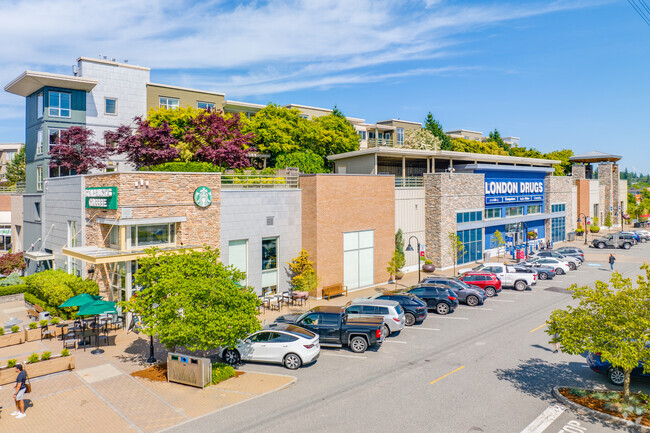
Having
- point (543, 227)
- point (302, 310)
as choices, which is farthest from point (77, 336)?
point (543, 227)

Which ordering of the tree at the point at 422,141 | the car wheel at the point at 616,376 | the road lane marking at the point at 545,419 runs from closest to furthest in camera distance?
1. the road lane marking at the point at 545,419
2. the car wheel at the point at 616,376
3. the tree at the point at 422,141

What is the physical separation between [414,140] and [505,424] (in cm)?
6259

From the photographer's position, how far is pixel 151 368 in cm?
1905

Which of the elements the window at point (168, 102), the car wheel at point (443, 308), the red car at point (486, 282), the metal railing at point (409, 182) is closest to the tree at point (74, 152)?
the window at point (168, 102)

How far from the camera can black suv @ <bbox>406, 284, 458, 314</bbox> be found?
2828 centimetres

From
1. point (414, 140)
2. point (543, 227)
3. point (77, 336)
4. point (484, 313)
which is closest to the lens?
point (77, 336)

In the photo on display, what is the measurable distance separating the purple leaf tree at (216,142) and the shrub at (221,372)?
2157cm

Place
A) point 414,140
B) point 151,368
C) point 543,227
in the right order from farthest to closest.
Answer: point 414,140, point 543,227, point 151,368

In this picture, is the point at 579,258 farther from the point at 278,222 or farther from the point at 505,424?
the point at 505,424

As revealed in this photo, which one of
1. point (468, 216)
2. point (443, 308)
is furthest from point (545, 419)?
point (468, 216)

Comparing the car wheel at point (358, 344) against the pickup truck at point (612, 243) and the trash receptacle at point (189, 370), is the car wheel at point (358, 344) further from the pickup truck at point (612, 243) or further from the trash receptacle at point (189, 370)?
the pickup truck at point (612, 243)

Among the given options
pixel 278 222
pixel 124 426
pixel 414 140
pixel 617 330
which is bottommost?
pixel 124 426

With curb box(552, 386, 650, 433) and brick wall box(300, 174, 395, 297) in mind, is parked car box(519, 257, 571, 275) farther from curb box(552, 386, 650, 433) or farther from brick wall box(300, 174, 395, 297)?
curb box(552, 386, 650, 433)

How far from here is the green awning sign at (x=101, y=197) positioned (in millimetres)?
24312
